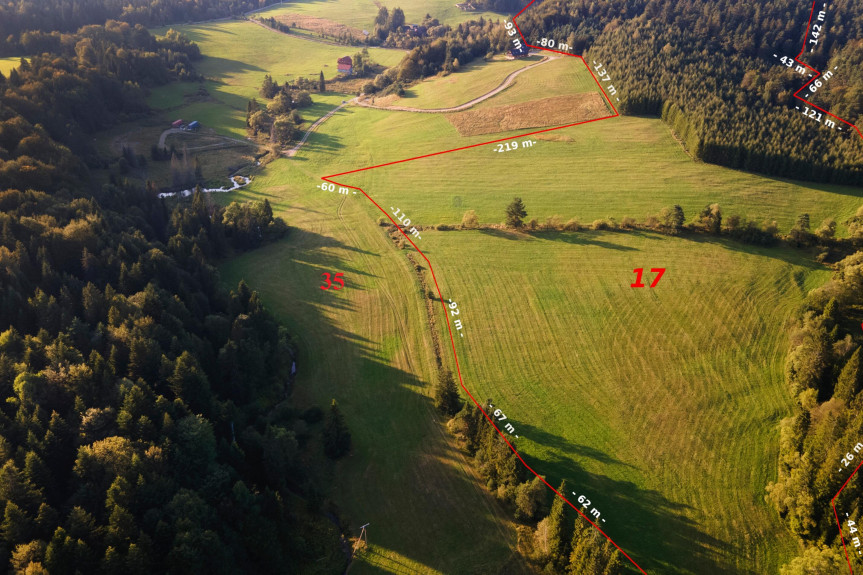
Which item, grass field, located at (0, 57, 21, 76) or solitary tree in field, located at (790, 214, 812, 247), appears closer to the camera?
solitary tree in field, located at (790, 214, 812, 247)

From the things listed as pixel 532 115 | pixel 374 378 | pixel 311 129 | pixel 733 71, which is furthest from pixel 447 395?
pixel 733 71

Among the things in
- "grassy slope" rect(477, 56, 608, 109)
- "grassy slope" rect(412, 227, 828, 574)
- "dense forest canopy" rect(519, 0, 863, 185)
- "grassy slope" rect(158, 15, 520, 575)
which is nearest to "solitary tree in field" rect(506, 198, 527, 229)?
"grassy slope" rect(412, 227, 828, 574)

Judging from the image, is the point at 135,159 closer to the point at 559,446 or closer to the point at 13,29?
the point at 13,29

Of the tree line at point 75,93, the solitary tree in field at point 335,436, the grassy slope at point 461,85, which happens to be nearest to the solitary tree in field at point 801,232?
the solitary tree in field at point 335,436

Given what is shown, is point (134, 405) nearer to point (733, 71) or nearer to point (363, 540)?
point (363, 540)

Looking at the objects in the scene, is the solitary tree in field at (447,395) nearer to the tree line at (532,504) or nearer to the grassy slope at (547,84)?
the tree line at (532,504)

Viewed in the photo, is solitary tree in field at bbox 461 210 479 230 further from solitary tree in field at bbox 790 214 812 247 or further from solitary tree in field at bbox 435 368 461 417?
solitary tree in field at bbox 790 214 812 247
